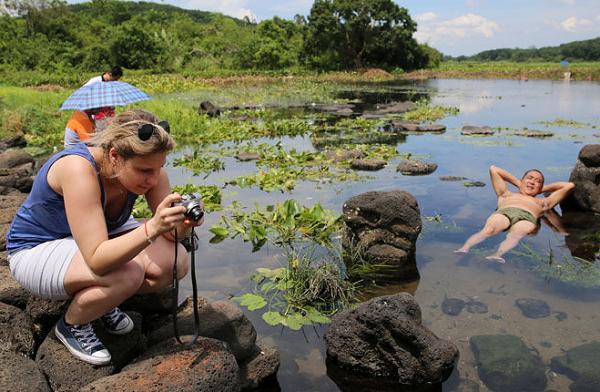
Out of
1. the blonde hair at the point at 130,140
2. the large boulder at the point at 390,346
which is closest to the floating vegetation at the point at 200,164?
the large boulder at the point at 390,346

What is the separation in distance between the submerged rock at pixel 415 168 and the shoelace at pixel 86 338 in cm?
761

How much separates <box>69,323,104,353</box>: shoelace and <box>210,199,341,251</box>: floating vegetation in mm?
3175

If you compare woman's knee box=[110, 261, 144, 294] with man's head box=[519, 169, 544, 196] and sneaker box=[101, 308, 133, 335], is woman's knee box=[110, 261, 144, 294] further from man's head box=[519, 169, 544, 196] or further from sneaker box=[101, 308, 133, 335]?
man's head box=[519, 169, 544, 196]

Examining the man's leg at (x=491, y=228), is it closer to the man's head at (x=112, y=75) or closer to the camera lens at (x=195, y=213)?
the camera lens at (x=195, y=213)

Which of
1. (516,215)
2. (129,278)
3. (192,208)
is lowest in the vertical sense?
(516,215)

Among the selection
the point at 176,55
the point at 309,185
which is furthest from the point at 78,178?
the point at 176,55

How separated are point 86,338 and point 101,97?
4333 millimetres

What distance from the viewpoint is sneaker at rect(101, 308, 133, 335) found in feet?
10.6

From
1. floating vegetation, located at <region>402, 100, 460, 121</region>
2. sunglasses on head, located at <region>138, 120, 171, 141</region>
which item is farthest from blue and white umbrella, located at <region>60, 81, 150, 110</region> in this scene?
floating vegetation, located at <region>402, 100, 460, 121</region>

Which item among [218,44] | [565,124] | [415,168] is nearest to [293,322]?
[415,168]

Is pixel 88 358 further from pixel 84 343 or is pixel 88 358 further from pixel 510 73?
pixel 510 73

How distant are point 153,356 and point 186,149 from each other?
33.1 ft

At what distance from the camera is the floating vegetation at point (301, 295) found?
4527mm

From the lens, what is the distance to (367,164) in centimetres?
1020
